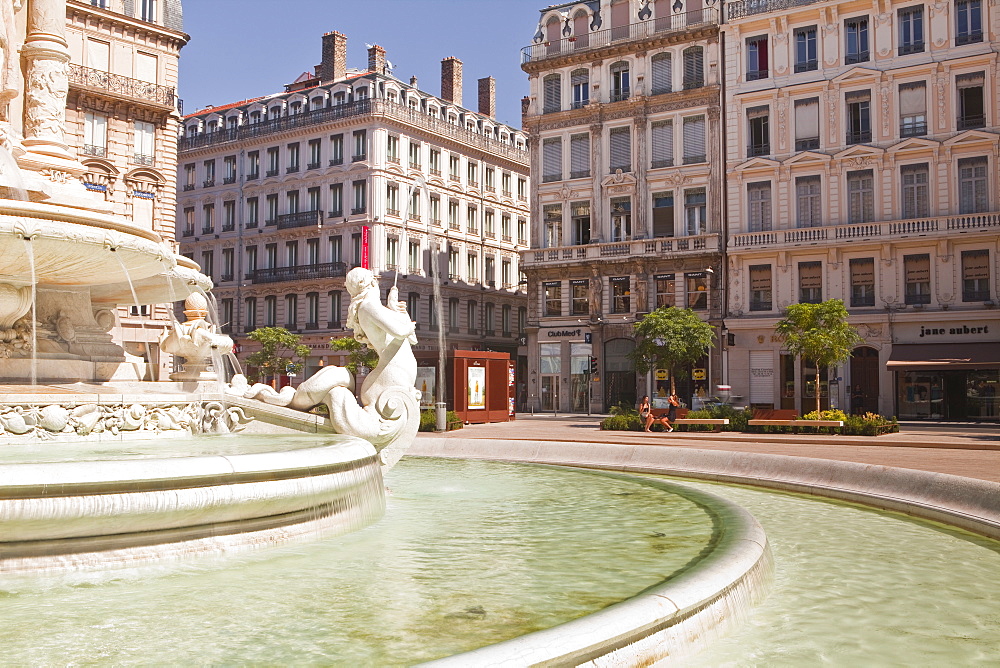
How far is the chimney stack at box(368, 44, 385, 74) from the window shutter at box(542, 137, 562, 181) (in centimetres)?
1607

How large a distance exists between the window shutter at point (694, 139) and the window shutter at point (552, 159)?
6.61m

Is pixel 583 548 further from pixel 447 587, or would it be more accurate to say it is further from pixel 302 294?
pixel 302 294

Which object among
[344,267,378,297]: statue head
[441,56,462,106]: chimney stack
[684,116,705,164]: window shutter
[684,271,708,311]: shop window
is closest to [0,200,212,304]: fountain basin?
[344,267,378,297]: statue head

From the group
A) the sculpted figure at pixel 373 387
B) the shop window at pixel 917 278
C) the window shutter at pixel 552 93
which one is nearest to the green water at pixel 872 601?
the sculpted figure at pixel 373 387

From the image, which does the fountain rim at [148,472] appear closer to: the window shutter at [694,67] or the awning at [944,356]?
the awning at [944,356]

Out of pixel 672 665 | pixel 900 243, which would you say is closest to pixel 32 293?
pixel 672 665

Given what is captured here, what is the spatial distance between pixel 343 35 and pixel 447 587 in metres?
60.0

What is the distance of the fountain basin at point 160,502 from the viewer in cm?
492

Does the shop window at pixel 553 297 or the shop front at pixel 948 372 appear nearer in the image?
the shop front at pixel 948 372

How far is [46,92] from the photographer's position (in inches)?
425

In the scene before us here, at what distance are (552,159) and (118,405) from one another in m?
41.1

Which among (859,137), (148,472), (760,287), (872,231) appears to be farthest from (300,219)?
(148,472)

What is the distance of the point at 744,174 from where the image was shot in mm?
41750

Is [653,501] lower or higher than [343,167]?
lower
